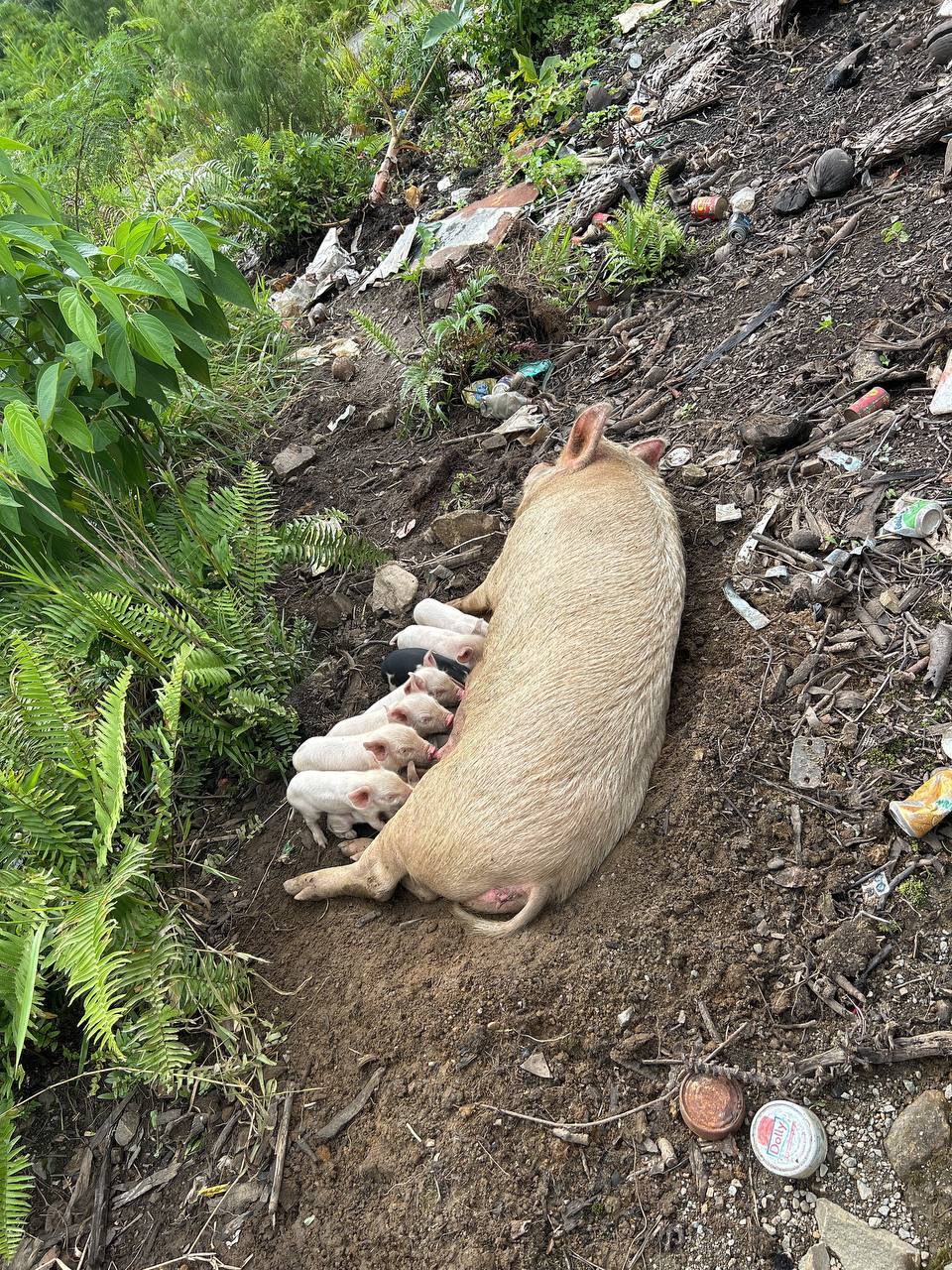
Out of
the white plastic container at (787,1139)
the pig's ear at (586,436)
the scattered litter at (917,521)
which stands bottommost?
the scattered litter at (917,521)

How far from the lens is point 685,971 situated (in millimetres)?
2367

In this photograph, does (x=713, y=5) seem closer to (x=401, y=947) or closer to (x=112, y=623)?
(x=112, y=623)

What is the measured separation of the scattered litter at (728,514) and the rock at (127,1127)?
10.3ft

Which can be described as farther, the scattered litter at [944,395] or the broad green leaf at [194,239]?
the scattered litter at [944,395]

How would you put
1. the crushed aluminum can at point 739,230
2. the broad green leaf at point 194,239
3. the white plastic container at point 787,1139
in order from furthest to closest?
the crushed aluminum can at point 739,230 → the broad green leaf at point 194,239 → the white plastic container at point 787,1139

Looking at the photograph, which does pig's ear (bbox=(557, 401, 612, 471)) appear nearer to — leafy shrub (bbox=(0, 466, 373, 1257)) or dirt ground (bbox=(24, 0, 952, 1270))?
dirt ground (bbox=(24, 0, 952, 1270))

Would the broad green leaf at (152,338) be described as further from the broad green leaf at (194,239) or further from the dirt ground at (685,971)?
the dirt ground at (685,971)

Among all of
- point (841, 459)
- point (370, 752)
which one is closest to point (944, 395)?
point (841, 459)

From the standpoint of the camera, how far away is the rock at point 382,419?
5.33m

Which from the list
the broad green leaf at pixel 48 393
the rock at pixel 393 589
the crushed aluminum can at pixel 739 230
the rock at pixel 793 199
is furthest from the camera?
the crushed aluminum can at pixel 739 230

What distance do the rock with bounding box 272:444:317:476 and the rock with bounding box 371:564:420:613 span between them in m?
1.39

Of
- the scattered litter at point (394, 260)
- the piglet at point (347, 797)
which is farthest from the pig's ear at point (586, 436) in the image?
the scattered litter at point (394, 260)

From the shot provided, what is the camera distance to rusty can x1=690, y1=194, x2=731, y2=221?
204 inches

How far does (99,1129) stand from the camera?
8.79 ft
